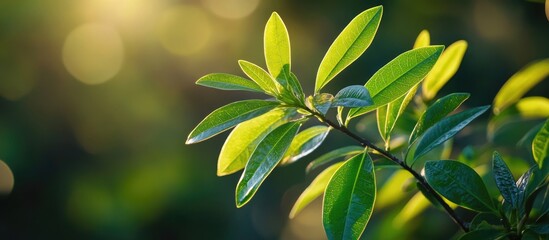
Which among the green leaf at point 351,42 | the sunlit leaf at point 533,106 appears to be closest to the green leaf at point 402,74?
the green leaf at point 351,42

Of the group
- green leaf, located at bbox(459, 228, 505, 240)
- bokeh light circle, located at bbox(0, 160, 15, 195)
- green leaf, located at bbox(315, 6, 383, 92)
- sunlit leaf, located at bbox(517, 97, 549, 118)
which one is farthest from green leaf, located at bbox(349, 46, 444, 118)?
bokeh light circle, located at bbox(0, 160, 15, 195)

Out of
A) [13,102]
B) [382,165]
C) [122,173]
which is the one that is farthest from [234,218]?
[382,165]

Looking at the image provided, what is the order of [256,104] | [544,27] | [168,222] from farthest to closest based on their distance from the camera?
[168,222] < [544,27] < [256,104]

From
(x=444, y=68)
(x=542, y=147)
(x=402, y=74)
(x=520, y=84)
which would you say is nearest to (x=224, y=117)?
(x=402, y=74)

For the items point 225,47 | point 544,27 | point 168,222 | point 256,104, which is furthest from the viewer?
point 225,47

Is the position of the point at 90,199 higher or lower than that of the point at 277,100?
lower

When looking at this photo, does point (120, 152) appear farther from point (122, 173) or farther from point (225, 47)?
point (225, 47)

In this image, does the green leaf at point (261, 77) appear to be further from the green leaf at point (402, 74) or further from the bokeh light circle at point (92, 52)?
the bokeh light circle at point (92, 52)

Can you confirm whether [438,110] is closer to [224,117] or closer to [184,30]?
[224,117]
